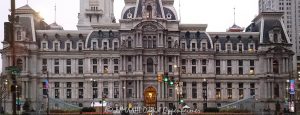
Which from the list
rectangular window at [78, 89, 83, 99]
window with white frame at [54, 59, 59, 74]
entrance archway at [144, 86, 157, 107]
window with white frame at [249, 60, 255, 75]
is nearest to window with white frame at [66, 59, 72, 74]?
window with white frame at [54, 59, 59, 74]

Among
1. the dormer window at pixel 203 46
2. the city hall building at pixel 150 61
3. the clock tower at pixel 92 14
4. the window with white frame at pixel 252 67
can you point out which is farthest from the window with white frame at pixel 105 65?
the window with white frame at pixel 252 67

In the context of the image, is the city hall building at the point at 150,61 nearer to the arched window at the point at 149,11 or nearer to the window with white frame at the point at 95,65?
the window with white frame at the point at 95,65

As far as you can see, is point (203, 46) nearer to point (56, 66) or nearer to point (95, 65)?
point (95, 65)

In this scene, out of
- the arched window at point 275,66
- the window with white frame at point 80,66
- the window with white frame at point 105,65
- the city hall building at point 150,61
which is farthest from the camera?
the window with white frame at point 80,66

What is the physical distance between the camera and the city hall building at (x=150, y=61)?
134250 mm

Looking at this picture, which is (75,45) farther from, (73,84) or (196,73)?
(196,73)

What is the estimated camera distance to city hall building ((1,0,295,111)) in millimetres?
134250

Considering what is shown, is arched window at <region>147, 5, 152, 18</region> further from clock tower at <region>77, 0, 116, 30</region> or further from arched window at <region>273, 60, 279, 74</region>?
clock tower at <region>77, 0, 116, 30</region>

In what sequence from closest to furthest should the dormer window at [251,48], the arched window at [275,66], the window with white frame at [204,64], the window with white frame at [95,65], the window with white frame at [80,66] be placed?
the arched window at [275,66]
the window with white frame at [95,65]
the window with white frame at [204,64]
the window with white frame at [80,66]
the dormer window at [251,48]

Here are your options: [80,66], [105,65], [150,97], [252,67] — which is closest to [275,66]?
[252,67]

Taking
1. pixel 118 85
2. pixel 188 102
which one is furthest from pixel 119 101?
pixel 188 102

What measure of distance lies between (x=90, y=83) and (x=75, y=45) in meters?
9.91

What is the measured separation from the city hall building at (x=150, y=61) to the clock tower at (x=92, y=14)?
2722 centimetres

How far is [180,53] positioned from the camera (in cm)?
13725
